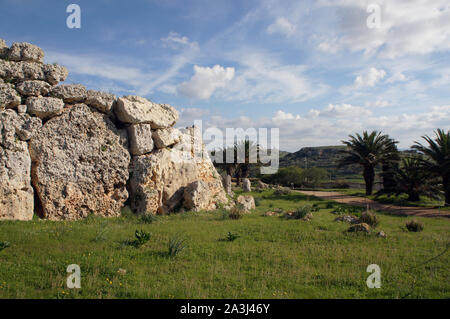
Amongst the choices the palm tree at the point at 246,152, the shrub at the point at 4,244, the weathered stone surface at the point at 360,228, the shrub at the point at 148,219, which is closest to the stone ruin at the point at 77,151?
the shrub at the point at 148,219

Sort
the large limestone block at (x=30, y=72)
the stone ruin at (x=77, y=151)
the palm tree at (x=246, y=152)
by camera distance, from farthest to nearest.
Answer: the palm tree at (x=246, y=152) → the large limestone block at (x=30, y=72) → the stone ruin at (x=77, y=151)

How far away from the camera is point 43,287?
17.4ft

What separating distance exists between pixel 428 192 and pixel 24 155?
2297 centimetres

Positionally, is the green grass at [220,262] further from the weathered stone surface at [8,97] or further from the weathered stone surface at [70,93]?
the weathered stone surface at [70,93]

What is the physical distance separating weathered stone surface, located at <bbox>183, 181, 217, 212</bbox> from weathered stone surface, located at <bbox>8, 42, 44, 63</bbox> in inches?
338

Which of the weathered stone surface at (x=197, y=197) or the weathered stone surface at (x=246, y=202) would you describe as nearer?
the weathered stone surface at (x=197, y=197)

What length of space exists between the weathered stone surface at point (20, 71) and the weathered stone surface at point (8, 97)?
0.57 meters

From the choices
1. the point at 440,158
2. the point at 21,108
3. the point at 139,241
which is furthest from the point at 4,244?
the point at 440,158

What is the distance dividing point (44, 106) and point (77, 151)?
81.7 inches

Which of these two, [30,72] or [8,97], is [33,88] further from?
[8,97]

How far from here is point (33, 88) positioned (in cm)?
1134

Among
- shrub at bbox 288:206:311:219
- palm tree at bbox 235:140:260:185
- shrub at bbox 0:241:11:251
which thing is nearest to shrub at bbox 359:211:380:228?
shrub at bbox 288:206:311:219

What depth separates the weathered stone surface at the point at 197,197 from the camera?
45.5 ft
